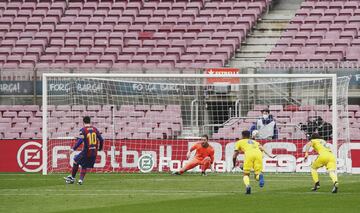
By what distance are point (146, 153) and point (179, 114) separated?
1.79 m

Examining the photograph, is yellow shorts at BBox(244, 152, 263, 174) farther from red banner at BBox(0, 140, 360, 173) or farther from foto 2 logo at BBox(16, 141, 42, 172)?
foto 2 logo at BBox(16, 141, 42, 172)

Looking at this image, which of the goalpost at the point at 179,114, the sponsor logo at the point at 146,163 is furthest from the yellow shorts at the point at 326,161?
the sponsor logo at the point at 146,163

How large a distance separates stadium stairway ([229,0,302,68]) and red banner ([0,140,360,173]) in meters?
7.50

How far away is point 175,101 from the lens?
41156 millimetres

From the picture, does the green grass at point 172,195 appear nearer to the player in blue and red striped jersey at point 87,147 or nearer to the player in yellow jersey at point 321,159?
the player in yellow jersey at point 321,159

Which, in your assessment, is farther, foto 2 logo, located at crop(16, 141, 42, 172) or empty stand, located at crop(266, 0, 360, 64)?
empty stand, located at crop(266, 0, 360, 64)

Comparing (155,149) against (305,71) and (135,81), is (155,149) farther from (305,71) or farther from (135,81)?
(305,71)

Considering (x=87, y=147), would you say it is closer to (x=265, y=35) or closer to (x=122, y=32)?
(x=122, y=32)

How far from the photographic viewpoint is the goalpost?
39.9 m

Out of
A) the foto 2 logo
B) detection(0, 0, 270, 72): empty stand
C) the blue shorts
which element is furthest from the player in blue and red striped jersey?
detection(0, 0, 270, 72): empty stand

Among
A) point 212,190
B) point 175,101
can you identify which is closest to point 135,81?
point 175,101

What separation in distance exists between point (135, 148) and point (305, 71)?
251 inches

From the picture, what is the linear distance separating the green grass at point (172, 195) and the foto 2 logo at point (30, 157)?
3.63 metres

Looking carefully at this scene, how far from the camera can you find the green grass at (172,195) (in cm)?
2416
